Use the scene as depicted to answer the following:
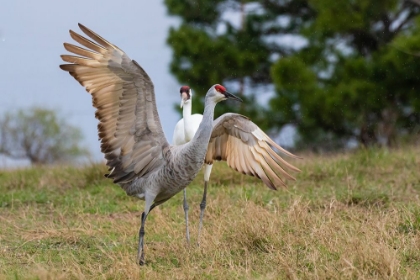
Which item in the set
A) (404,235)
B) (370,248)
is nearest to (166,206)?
(404,235)

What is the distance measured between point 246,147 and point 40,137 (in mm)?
20012

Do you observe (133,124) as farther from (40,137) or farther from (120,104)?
(40,137)

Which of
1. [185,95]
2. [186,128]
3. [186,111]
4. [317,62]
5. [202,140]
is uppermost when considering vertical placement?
[317,62]

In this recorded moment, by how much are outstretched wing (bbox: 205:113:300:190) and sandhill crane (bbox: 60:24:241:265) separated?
0.63 metres

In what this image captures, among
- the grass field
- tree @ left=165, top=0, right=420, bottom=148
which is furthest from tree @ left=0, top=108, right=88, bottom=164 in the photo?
the grass field

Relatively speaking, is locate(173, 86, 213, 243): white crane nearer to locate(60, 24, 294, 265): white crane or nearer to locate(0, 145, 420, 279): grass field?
locate(0, 145, 420, 279): grass field

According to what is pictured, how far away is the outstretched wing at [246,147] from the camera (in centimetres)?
623

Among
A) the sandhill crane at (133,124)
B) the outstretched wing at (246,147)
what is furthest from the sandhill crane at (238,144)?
the sandhill crane at (133,124)

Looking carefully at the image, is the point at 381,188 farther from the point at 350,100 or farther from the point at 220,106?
the point at 220,106

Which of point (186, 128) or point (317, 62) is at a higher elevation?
point (317, 62)

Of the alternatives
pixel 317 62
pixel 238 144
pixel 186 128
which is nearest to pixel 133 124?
pixel 238 144

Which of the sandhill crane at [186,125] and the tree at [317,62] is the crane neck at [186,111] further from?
the tree at [317,62]

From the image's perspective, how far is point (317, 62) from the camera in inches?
725

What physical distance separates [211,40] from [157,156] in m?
14.5
